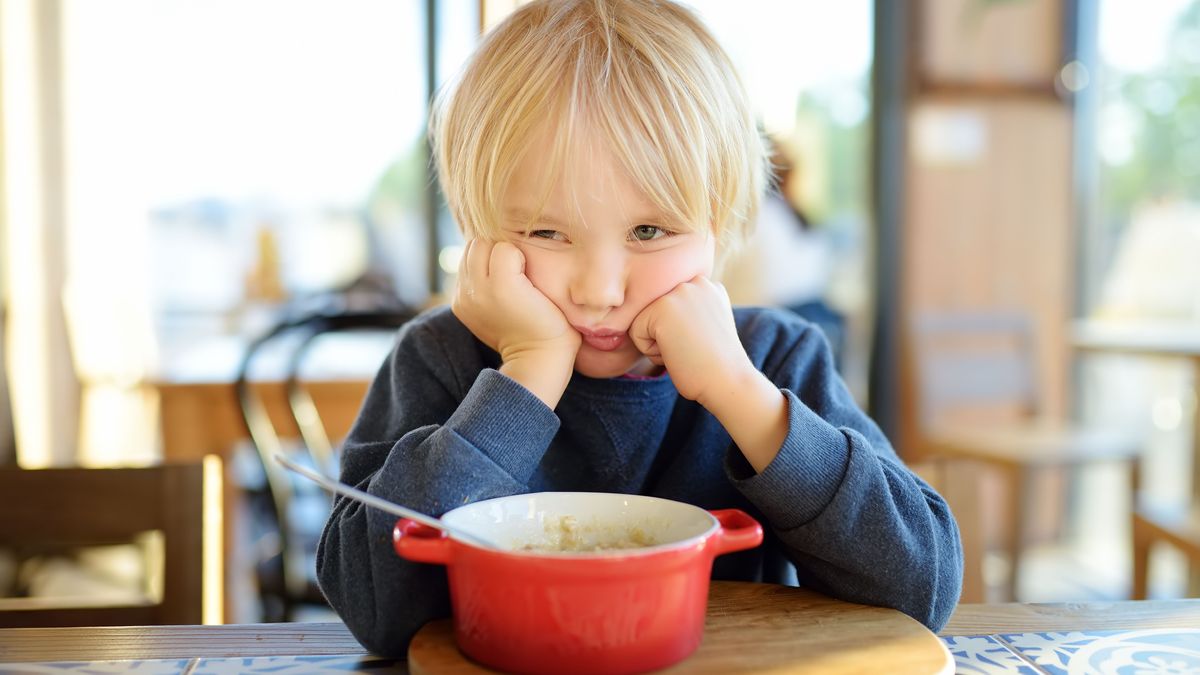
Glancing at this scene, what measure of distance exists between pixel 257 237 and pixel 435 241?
2.60 feet

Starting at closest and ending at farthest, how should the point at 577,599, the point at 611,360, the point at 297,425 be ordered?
1. the point at 577,599
2. the point at 611,360
3. the point at 297,425

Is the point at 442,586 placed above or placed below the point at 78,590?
above

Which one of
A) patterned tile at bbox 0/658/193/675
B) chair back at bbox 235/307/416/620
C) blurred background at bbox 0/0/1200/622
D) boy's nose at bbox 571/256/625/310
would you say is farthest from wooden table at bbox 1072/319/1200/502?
patterned tile at bbox 0/658/193/675

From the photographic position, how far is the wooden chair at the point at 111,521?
95 cm

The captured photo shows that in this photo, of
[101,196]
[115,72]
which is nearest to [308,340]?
[101,196]

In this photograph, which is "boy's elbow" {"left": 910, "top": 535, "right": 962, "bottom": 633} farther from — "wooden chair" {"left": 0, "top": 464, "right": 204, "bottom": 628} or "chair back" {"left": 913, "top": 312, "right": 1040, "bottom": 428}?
"chair back" {"left": 913, "top": 312, "right": 1040, "bottom": 428}

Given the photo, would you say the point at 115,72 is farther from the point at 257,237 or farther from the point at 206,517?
the point at 206,517

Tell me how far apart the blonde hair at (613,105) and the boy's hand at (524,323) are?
0.04 meters

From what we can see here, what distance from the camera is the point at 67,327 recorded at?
3.00 meters

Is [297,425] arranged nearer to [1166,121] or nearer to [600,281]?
[600,281]

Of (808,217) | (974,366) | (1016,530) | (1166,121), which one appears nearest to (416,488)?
(1016,530)

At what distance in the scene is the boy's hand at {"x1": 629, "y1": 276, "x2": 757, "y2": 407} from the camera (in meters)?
0.73

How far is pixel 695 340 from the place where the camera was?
74 centimetres

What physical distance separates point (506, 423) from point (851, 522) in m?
0.25
